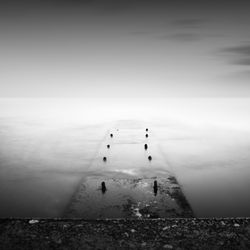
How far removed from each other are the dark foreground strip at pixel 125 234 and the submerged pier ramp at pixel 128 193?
4.96 meters

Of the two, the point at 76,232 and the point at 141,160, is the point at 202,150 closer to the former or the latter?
the point at 141,160

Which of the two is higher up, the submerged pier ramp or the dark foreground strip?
the dark foreground strip

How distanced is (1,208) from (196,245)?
35.7ft

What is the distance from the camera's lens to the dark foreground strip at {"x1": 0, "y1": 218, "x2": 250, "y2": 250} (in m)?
4.88

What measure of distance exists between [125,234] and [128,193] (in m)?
7.63

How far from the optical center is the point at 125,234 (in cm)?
520

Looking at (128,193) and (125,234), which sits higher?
(125,234)

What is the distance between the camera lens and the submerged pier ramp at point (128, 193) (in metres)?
10.8

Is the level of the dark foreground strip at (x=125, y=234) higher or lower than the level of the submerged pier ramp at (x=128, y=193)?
higher

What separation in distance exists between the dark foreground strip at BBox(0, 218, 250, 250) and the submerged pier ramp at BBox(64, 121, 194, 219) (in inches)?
195

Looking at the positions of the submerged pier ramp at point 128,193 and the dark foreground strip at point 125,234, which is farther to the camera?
the submerged pier ramp at point 128,193

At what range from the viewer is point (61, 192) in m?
14.4

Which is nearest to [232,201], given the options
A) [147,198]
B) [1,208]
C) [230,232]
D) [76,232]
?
[147,198]

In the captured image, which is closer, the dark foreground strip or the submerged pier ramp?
the dark foreground strip
